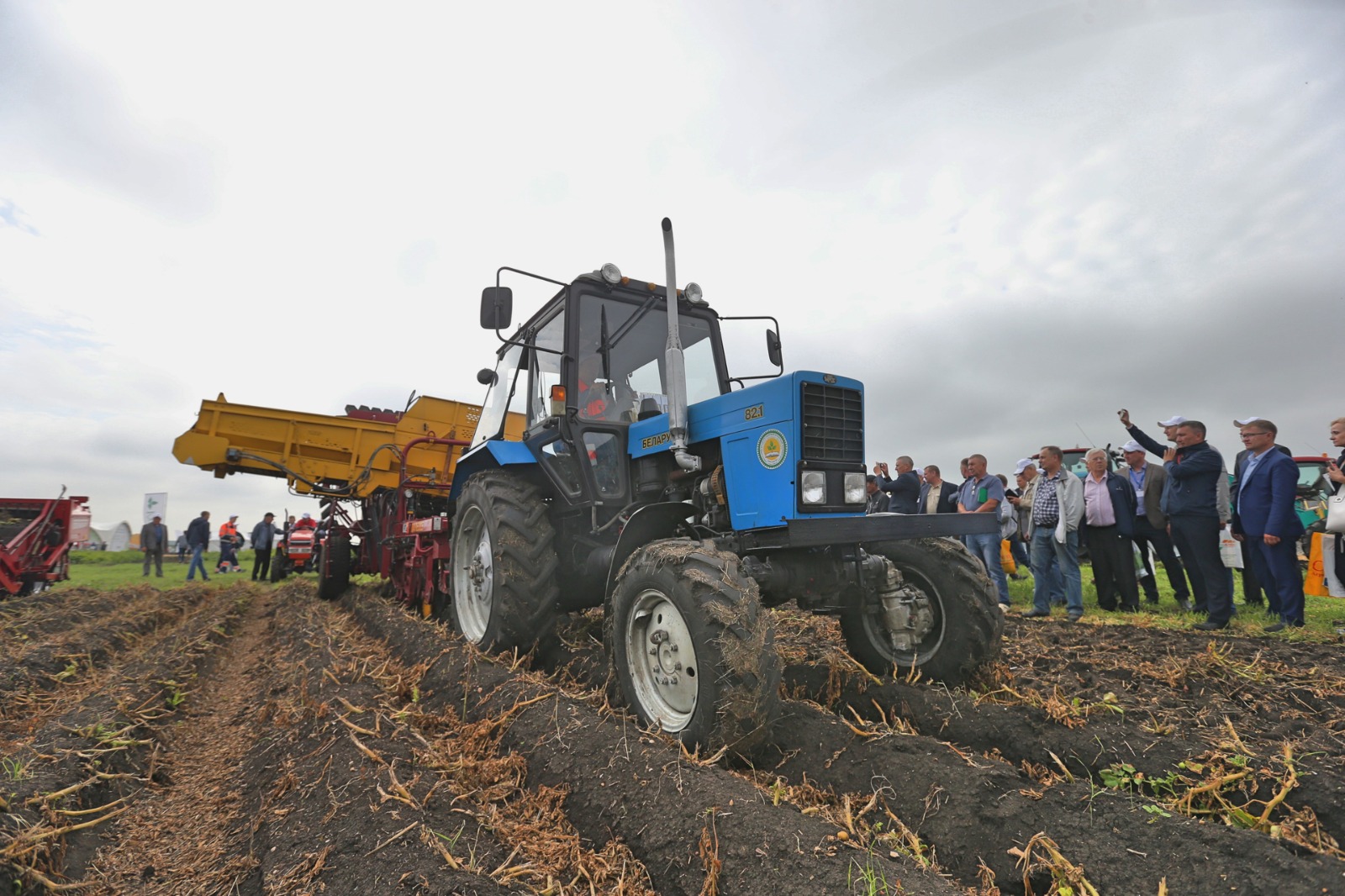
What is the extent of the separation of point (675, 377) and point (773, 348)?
5.24ft

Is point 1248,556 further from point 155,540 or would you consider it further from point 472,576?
point 155,540

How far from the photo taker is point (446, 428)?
381 inches

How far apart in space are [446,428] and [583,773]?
7.59 m

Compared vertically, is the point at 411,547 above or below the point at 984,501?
below

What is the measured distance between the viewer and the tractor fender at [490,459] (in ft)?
16.3

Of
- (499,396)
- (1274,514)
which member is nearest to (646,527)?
(499,396)

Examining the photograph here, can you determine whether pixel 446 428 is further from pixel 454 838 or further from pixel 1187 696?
pixel 1187 696

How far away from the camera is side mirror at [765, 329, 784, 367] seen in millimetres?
5141

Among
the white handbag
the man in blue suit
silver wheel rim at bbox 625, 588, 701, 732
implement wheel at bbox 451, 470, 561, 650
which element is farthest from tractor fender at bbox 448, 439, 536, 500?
the white handbag

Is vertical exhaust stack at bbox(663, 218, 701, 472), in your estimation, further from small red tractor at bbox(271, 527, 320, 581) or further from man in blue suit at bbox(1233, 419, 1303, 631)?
small red tractor at bbox(271, 527, 320, 581)

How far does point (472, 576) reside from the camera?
545cm

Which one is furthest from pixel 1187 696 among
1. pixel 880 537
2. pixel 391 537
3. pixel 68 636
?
pixel 68 636

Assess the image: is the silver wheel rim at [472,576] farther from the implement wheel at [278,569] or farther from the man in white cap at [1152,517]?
the implement wheel at [278,569]

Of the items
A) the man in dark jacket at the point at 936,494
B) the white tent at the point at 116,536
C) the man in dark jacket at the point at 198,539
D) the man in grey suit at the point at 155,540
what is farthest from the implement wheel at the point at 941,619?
the white tent at the point at 116,536
